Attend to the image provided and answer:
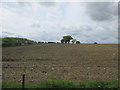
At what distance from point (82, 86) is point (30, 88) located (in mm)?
1726

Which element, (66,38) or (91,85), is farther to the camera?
(66,38)

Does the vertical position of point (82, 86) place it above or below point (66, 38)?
below

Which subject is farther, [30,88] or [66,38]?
[66,38]

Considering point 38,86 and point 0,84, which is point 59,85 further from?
point 0,84

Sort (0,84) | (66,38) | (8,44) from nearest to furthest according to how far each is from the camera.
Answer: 1. (0,84)
2. (8,44)
3. (66,38)

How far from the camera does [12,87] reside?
5203 mm

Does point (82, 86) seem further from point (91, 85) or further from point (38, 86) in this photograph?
point (38, 86)

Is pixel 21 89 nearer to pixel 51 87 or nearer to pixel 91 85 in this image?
pixel 51 87

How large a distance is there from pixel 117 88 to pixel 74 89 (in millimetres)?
1474

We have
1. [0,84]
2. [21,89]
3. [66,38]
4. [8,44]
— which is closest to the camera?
[21,89]

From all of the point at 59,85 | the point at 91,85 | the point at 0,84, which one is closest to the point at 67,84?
the point at 59,85

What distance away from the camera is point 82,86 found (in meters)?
5.57

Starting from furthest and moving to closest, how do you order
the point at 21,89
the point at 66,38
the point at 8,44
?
the point at 66,38 → the point at 8,44 → the point at 21,89

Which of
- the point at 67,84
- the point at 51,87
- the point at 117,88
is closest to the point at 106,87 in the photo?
the point at 117,88
